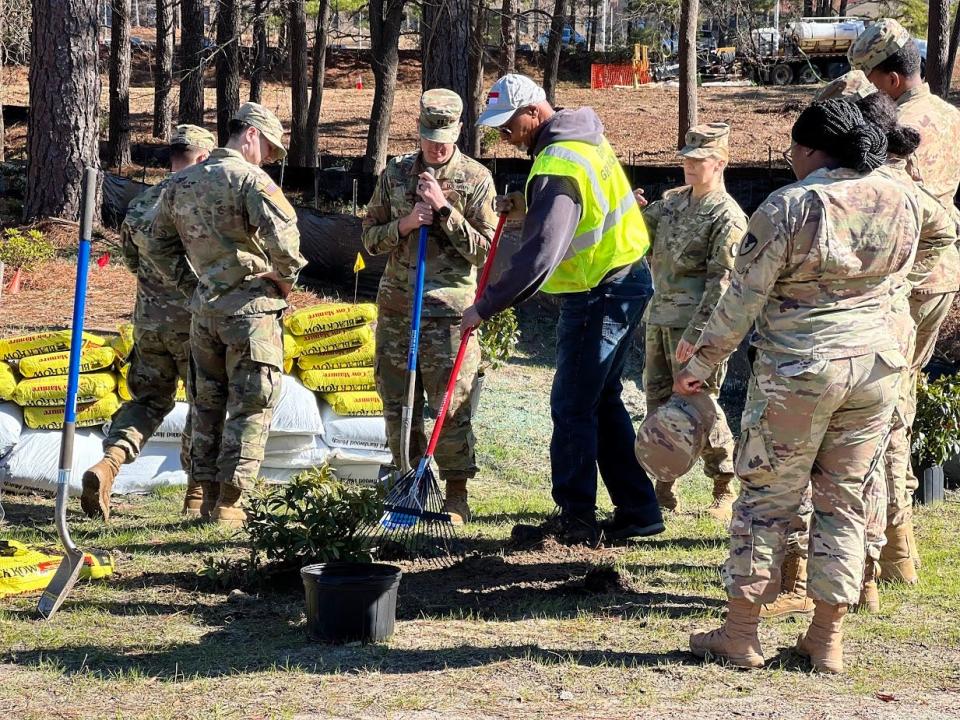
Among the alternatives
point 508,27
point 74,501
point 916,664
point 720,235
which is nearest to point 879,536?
point 916,664

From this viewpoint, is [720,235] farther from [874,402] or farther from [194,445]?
[194,445]

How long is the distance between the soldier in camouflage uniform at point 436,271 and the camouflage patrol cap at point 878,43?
199cm

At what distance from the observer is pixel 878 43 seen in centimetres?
508

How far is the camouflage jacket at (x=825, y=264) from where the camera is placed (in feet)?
12.4

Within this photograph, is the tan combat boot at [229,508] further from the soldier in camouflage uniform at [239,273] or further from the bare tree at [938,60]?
the bare tree at [938,60]

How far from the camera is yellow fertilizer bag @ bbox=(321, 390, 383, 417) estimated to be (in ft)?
24.6

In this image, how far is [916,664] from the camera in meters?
4.22

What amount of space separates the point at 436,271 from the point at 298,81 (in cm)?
1729

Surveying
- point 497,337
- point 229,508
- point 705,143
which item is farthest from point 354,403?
point 705,143

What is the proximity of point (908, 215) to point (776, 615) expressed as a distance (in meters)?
1.74

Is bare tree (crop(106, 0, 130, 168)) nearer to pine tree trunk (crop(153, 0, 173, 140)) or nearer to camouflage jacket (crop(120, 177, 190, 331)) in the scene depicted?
pine tree trunk (crop(153, 0, 173, 140))

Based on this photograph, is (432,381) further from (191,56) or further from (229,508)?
(191,56)

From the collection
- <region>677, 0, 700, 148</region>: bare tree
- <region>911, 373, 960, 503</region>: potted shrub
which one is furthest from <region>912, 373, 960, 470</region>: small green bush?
<region>677, 0, 700, 148</region>: bare tree

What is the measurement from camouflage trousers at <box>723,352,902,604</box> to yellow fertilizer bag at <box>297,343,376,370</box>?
390 cm
